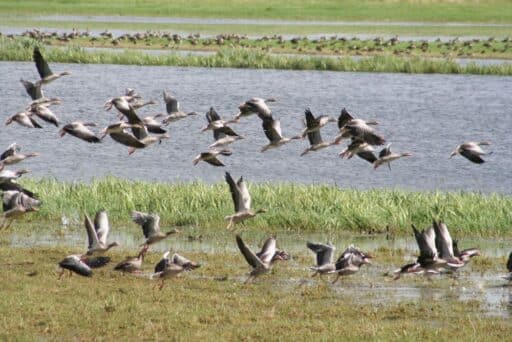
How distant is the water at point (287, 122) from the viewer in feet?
101

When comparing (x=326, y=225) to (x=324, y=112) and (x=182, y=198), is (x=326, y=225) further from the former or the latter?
(x=324, y=112)

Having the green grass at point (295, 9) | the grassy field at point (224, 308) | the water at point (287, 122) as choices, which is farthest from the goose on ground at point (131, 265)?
the green grass at point (295, 9)

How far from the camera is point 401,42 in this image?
69.4 m

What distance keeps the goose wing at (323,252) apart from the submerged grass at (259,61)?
137 feet

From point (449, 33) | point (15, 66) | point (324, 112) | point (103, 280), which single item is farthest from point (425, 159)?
point (449, 33)

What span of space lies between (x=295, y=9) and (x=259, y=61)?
4185cm

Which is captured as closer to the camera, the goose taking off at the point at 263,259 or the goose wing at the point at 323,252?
the goose taking off at the point at 263,259

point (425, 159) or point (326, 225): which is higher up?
point (326, 225)

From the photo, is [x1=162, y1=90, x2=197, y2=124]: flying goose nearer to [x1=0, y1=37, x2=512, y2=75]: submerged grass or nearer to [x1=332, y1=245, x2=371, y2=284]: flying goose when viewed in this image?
[x1=332, y1=245, x2=371, y2=284]: flying goose

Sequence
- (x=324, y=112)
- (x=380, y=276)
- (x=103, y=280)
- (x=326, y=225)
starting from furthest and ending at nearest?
(x=324, y=112), (x=326, y=225), (x=380, y=276), (x=103, y=280)

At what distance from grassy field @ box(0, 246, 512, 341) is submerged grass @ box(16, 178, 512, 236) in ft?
12.7

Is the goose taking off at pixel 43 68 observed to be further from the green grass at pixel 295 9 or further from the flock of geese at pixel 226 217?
the green grass at pixel 295 9

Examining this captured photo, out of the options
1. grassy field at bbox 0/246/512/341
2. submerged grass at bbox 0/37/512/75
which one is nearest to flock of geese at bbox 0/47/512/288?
grassy field at bbox 0/246/512/341

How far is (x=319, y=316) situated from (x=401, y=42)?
5676 cm
